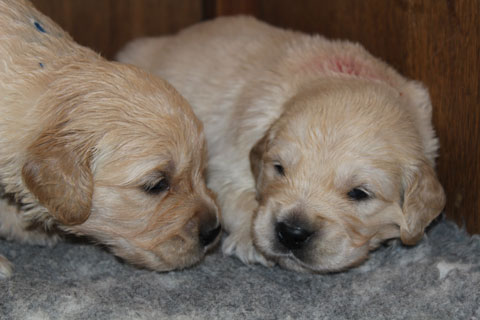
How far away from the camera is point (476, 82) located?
3.38 metres

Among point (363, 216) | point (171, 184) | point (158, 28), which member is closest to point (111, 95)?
point (171, 184)

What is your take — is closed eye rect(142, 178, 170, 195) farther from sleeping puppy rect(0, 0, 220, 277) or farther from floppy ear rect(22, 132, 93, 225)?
floppy ear rect(22, 132, 93, 225)

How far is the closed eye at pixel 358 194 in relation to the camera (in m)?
3.24

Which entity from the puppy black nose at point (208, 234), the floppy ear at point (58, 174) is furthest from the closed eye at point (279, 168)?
the floppy ear at point (58, 174)

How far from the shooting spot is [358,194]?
3.26 metres

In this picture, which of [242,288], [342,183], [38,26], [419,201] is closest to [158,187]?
[242,288]

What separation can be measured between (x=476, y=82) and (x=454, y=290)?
3.64ft

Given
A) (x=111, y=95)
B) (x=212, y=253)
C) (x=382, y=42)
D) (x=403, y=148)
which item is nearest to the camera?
(x=111, y=95)

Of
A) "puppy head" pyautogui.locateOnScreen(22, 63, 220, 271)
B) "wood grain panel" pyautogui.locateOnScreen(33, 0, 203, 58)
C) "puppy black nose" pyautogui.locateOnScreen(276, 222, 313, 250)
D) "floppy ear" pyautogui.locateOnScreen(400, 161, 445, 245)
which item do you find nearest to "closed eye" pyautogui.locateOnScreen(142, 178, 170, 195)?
"puppy head" pyautogui.locateOnScreen(22, 63, 220, 271)

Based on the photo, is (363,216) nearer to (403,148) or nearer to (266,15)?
(403,148)

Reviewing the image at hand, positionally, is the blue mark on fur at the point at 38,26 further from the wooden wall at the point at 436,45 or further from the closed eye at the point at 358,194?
the wooden wall at the point at 436,45

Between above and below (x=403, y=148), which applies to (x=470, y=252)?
below

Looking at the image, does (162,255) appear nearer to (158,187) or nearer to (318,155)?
(158,187)

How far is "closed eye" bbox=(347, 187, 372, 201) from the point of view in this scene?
10.6 ft
